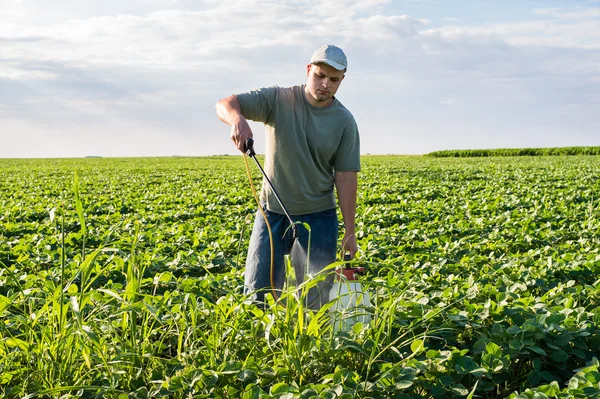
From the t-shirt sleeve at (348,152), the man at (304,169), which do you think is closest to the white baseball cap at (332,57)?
the man at (304,169)

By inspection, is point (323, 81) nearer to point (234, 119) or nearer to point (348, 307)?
point (234, 119)

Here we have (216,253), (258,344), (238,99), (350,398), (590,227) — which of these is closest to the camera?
(350,398)

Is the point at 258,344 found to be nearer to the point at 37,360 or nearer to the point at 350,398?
the point at 350,398

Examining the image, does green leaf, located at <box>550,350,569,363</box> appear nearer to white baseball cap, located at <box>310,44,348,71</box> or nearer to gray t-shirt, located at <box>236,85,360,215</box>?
gray t-shirt, located at <box>236,85,360,215</box>

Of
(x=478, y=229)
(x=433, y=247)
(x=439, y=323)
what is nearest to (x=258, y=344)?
(x=439, y=323)

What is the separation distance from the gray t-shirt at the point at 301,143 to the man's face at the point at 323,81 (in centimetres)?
16

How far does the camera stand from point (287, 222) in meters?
4.12

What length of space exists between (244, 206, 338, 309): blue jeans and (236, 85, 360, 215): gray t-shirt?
93mm

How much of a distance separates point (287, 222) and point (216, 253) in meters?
2.65

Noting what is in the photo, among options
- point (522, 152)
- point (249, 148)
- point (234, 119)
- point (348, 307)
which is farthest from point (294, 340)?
point (522, 152)

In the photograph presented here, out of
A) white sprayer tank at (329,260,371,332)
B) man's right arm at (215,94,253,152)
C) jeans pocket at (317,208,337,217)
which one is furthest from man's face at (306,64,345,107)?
white sprayer tank at (329,260,371,332)

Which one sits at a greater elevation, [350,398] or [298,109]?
[298,109]

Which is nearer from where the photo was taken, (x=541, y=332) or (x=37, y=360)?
(x=37, y=360)

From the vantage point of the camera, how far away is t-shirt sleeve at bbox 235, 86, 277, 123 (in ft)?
12.7
